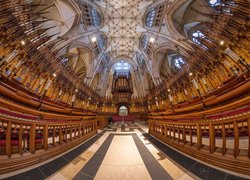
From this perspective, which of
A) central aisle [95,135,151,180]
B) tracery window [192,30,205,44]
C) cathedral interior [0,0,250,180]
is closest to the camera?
central aisle [95,135,151,180]

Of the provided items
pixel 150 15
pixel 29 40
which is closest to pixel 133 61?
pixel 150 15

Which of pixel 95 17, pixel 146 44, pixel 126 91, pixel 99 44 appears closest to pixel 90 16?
pixel 95 17

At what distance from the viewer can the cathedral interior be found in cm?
219

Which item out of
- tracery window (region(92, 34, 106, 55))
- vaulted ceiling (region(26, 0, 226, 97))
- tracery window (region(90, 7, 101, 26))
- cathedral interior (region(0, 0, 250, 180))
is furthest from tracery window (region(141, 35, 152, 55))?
tracery window (region(90, 7, 101, 26))

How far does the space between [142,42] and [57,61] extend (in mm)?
12207

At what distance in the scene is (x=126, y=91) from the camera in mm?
21109

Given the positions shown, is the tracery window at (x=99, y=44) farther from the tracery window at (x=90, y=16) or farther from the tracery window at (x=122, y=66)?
the tracery window at (x=122, y=66)

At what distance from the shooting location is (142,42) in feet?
54.3

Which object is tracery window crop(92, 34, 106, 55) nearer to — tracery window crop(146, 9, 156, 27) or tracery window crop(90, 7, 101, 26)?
tracery window crop(90, 7, 101, 26)

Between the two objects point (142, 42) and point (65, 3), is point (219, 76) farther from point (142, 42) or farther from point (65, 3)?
point (65, 3)

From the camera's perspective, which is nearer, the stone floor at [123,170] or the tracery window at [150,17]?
the stone floor at [123,170]

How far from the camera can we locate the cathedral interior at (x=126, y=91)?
219 cm

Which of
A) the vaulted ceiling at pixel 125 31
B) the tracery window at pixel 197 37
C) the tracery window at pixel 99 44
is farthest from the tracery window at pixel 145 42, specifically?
the tracery window at pixel 197 37

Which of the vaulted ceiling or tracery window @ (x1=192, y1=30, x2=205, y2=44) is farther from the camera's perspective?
the vaulted ceiling
